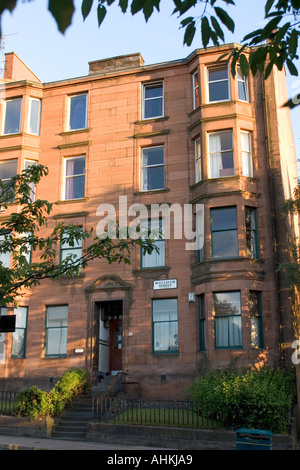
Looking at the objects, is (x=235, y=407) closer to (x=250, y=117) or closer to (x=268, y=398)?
(x=268, y=398)

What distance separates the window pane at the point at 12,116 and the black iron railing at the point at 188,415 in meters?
14.1

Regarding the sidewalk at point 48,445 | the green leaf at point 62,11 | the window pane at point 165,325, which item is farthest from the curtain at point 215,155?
the green leaf at point 62,11

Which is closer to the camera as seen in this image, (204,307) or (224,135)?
(204,307)

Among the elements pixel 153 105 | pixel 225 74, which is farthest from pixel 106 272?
pixel 225 74

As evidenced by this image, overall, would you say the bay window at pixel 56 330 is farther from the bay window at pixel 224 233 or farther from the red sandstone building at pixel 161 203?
the bay window at pixel 224 233

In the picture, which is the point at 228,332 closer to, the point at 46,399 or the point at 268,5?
the point at 46,399

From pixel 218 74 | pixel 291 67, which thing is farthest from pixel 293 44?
pixel 218 74

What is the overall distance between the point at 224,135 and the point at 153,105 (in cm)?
414

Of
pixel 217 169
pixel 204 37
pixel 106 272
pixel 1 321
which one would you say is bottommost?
pixel 1 321

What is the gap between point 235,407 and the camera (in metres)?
16.1

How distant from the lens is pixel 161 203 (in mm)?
23031

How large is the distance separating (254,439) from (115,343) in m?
11.4
